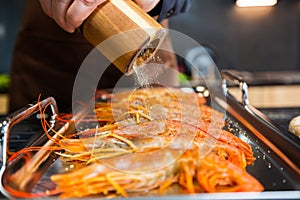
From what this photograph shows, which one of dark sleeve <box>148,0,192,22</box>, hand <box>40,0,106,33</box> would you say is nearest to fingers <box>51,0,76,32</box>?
hand <box>40,0,106,33</box>

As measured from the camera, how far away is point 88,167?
675 mm

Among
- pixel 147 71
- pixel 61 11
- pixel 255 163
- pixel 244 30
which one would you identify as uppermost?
pixel 244 30

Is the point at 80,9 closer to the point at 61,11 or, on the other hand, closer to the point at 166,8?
the point at 61,11

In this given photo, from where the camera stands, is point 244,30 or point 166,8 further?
point 244,30

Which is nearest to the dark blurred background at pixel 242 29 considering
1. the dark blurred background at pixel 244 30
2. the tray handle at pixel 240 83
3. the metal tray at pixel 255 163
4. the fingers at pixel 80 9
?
the dark blurred background at pixel 244 30

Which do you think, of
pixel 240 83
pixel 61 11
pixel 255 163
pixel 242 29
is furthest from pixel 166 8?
pixel 242 29

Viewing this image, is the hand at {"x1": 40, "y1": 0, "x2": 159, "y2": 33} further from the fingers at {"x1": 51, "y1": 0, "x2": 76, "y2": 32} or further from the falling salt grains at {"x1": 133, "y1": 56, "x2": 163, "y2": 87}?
the falling salt grains at {"x1": 133, "y1": 56, "x2": 163, "y2": 87}

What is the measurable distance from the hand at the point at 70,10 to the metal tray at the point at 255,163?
195 millimetres

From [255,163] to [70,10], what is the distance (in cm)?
50

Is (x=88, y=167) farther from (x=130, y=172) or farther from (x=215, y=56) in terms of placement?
(x=215, y=56)

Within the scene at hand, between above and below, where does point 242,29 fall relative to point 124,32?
above

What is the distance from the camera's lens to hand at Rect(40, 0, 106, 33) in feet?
2.95

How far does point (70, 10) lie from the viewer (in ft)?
3.05

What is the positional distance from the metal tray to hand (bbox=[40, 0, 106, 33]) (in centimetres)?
20
